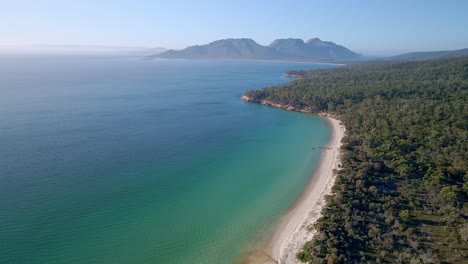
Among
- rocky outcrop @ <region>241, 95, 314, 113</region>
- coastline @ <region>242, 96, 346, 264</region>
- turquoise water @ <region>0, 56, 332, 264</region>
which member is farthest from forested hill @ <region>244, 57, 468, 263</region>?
rocky outcrop @ <region>241, 95, 314, 113</region>

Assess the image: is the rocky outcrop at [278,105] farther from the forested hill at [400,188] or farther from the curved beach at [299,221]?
the curved beach at [299,221]

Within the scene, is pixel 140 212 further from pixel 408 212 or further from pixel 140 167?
pixel 408 212

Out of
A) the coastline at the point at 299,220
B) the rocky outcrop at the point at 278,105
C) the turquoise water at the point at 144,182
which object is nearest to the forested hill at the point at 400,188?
the coastline at the point at 299,220

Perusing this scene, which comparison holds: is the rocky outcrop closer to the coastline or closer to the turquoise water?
the turquoise water

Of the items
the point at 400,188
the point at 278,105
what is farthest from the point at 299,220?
the point at 278,105

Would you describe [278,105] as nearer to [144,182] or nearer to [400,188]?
[400,188]

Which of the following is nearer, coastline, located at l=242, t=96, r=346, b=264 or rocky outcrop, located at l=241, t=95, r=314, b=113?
coastline, located at l=242, t=96, r=346, b=264
